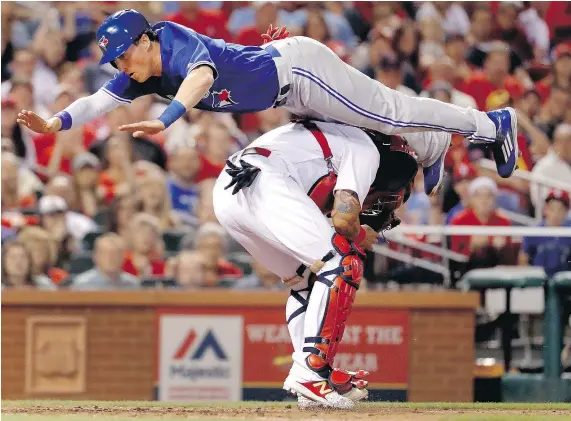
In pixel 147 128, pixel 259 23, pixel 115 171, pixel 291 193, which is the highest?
pixel 259 23

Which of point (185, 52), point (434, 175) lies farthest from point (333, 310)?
point (185, 52)

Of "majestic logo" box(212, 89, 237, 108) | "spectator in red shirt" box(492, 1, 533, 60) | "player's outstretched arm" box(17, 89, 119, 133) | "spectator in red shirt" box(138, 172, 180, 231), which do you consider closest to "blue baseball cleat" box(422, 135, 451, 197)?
"majestic logo" box(212, 89, 237, 108)

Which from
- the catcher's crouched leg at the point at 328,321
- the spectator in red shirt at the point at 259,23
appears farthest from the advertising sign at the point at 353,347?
the spectator in red shirt at the point at 259,23

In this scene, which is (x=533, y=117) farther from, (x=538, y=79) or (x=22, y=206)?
(x=22, y=206)

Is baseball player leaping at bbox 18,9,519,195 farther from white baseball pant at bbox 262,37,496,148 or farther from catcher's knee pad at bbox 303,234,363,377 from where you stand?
catcher's knee pad at bbox 303,234,363,377

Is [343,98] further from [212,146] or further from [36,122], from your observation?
[212,146]

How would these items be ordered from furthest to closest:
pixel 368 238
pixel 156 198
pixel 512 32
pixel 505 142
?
pixel 512 32
pixel 156 198
pixel 505 142
pixel 368 238

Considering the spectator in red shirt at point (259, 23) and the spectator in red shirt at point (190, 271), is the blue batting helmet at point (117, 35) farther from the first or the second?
the spectator in red shirt at point (259, 23)
